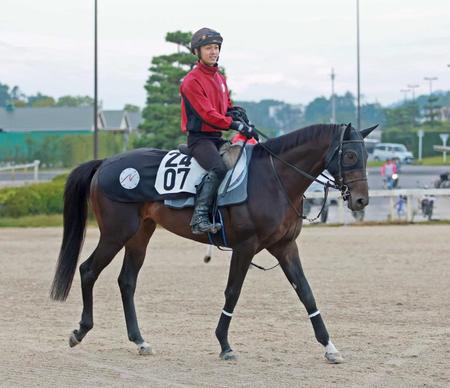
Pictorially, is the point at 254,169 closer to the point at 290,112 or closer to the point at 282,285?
the point at 282,285

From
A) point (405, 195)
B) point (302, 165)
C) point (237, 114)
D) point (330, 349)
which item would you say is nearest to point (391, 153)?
point (405, 195)

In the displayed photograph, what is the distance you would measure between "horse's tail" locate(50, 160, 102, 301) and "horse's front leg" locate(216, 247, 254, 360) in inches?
65.9

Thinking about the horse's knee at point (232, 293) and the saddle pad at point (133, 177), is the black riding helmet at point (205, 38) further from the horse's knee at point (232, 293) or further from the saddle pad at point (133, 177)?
the horse's knee at point (232, 293)

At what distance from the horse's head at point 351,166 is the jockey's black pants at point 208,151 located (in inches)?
37.8

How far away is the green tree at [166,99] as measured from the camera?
1752 inches

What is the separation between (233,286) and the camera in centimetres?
859

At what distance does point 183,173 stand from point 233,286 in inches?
43.4

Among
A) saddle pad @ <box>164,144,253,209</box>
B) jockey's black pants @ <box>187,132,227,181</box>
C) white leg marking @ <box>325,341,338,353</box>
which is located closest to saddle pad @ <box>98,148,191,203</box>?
jockey's black pants @ <box>187,132,227,181</box>

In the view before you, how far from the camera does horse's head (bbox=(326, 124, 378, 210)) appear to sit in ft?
27.3

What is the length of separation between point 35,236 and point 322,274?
379 inches

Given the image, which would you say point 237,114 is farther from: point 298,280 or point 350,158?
point 298,280

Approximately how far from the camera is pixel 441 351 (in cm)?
870

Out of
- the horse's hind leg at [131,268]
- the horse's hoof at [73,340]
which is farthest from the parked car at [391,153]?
the horse's hoof at [73,340]

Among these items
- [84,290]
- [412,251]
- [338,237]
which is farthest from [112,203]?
[338,237]
